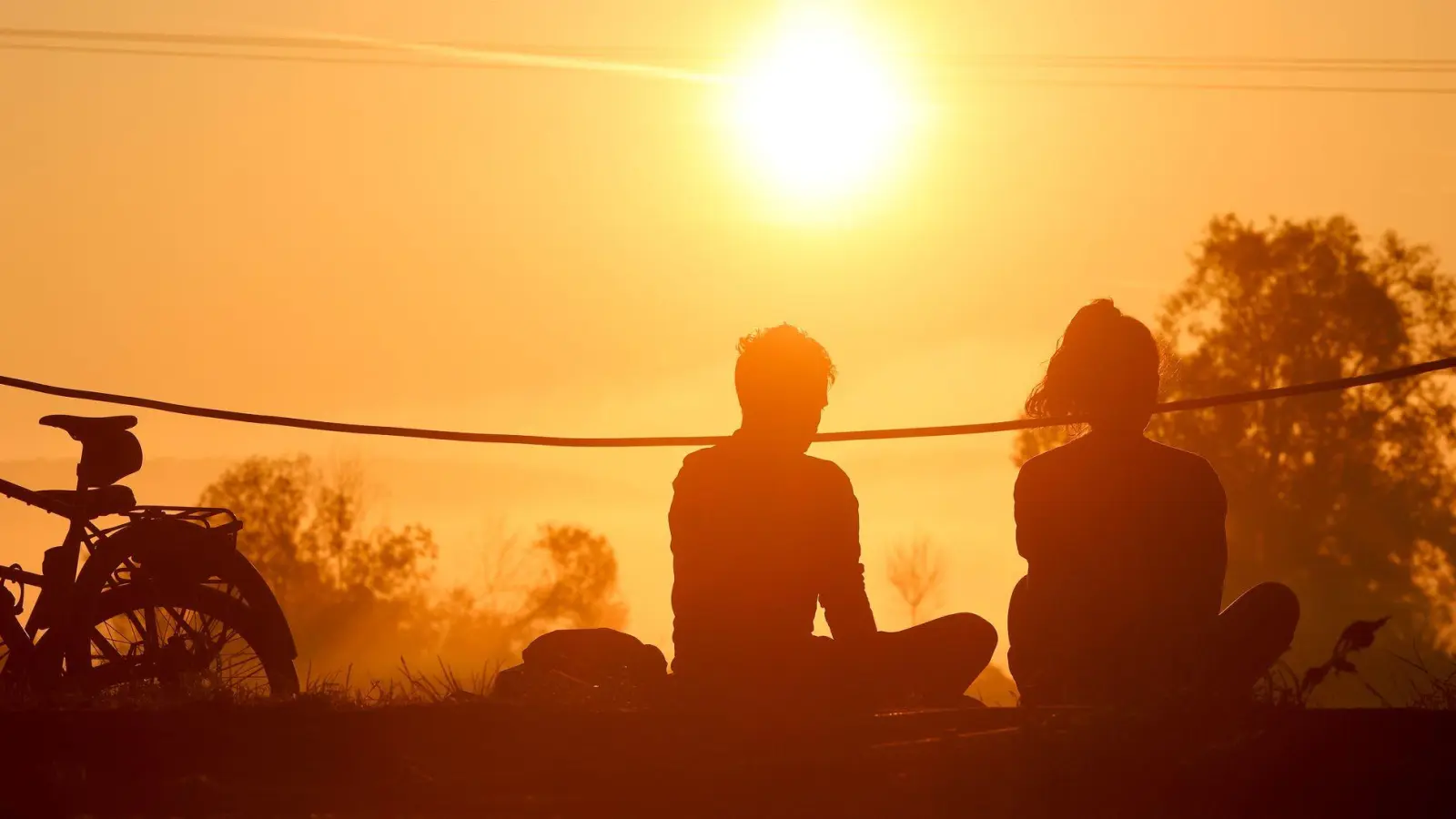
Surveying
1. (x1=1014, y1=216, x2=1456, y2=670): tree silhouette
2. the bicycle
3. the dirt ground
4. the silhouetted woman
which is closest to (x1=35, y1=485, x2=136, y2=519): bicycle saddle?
the bicycle

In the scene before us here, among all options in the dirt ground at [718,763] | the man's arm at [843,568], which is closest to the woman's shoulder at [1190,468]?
the man's arm at [843,568]

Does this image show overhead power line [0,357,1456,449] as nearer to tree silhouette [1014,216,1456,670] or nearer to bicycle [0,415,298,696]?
bicycle [0,415,298,696]

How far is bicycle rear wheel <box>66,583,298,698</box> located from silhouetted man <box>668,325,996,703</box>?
6.74 feet

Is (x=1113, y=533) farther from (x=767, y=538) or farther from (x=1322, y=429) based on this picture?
(x=1322, y=429)

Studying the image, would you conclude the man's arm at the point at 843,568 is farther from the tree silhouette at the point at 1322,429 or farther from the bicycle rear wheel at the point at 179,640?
the tree silhouette at the point at 1322,429

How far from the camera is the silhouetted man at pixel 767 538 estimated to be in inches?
265

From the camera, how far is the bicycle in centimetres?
800

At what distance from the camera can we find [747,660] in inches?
264

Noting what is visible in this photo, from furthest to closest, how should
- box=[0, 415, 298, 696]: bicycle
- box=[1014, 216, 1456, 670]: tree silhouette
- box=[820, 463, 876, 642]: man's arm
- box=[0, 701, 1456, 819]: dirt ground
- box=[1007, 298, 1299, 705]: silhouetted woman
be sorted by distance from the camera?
1. box=[1014, 216, 1456, 670]: tree silhouette
2. box=[0, 415, 298, 696]: bicycle
3. box=[820, 463, 876, 642]: man's arm
4. box=[1007, 298, 1299, 705]: silhouetted woman
5. box=[0, 701, 1456, 819]: dirt ground

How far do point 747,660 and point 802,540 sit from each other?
478 millimetres

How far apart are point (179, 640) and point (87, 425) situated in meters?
1.05

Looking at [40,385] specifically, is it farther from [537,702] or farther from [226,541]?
[537,702]

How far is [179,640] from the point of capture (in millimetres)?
8219

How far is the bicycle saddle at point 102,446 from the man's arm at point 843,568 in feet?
11.1
